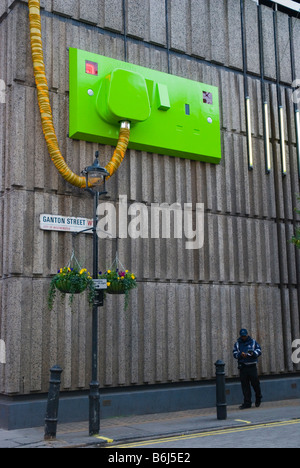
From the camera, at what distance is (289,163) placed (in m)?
15.3

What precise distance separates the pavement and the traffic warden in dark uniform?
13.7 inches

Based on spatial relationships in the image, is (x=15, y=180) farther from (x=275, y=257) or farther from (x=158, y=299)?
(x=275, y=257)

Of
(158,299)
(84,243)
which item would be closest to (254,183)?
(158,299)

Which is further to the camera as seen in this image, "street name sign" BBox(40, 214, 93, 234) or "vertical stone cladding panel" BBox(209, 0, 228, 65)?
"vertical stone cladding panel" BBox(209, 0, 228, 65)

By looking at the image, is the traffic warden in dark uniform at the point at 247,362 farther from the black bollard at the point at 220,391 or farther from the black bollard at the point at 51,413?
the black bollard at the point at 51,413

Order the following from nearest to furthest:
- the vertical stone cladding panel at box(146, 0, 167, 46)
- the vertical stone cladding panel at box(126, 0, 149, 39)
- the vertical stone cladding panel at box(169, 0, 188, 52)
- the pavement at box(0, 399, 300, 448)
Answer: the pavement at box(0, 399, 300, 448), the vertical stone cladding panel at box(126, 0, 149, 39), the vertical stone cladding panel at box(146, 0, 167, 46), the vertical stone cladding panel at box(169, 0, 188, 52)

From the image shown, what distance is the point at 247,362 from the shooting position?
39.2ft

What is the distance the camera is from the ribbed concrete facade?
10.7 meters

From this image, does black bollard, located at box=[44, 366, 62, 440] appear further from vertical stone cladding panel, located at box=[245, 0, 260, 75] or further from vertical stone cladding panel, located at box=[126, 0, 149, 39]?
vertical stone cladding panel, located at box=[245, 0, 260, 75]

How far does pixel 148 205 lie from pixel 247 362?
390 centimetres

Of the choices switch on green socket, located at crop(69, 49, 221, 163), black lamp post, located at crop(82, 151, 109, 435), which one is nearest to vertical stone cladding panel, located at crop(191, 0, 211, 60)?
switch on green socket, located at crop(69, 49, 221, 163)

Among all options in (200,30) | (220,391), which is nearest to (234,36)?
(200,30)
